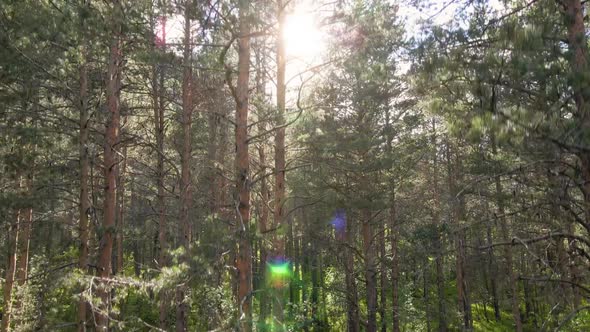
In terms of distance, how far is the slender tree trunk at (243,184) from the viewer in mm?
5395

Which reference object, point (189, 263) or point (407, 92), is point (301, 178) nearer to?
point (407, 92)

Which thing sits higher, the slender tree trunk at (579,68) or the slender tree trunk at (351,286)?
the slender tree trunk at (579,68)

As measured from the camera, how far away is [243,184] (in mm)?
5941

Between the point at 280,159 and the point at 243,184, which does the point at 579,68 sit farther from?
the point at 280,159

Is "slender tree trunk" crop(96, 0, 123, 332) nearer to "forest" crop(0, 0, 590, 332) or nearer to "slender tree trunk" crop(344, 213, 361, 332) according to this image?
"forest" crop(0, 0, 590, 332)

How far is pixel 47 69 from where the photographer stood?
7.70 metres

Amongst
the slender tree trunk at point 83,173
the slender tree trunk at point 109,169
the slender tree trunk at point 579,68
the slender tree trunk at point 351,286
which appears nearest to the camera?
the slender tree trunk at point 579,68

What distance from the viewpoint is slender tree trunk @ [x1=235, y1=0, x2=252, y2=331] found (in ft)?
17.7

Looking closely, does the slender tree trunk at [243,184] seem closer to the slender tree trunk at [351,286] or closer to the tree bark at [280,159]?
the tree bark at [280,159]

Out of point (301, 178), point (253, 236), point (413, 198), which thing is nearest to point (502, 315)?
point (413, 198)

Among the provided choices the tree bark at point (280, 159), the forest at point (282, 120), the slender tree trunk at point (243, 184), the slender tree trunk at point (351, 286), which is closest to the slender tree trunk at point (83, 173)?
the forest at point (282, 120)

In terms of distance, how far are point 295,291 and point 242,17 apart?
28.4 m

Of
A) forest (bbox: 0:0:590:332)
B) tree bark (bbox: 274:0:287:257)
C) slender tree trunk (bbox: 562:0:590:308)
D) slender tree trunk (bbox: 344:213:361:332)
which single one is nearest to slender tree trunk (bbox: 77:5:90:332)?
forest (bbox: 0:0:590:332)

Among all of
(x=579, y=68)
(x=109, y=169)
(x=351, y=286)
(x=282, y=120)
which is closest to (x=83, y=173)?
(x=109, y=169)
